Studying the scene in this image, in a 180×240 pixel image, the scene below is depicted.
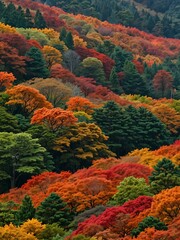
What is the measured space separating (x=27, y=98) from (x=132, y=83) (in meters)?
42.1

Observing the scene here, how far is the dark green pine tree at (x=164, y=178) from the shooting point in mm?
43938

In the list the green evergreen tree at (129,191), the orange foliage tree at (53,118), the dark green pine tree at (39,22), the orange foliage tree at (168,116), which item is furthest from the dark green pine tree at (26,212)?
the dark green pine tree at (39,22)

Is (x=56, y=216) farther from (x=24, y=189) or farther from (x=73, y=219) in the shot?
(x=24, y=189)

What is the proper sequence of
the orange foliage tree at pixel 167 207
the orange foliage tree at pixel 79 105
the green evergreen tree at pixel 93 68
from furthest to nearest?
the green evergreen tree at pixel 93 68 → the orange foliage tree at pixel 79 105 → the orange foliage tree at pixel 167 207

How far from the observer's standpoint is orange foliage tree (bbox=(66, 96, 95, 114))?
238ft

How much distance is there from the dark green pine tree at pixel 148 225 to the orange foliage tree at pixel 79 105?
127 ft

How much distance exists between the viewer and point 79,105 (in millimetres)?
73562

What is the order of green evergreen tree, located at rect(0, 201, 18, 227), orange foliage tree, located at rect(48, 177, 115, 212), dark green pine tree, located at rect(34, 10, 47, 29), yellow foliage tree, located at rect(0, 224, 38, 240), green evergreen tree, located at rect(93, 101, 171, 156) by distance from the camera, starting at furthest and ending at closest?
dark green pine tree, located at rect(34, 10, 47, 29)
green evergreen tree, located at rect(93, 101, 171, 156)
orange foliage tree, located at rect(48, 177, 115, 212)
green evergreen tree, located at rect(0, 201, 18, 227)
yellow foliage tree, located at rect(0, 224, 38, 240)

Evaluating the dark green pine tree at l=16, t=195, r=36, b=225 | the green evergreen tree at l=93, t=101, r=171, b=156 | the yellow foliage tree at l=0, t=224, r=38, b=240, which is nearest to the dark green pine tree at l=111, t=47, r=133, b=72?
the green evergreen tree at l=93, t=101, r=171, b=156

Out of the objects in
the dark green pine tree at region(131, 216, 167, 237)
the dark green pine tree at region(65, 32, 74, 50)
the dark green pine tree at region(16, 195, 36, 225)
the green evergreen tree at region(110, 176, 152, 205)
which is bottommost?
the dark green pine tree at region(65, 32, 74, 50)

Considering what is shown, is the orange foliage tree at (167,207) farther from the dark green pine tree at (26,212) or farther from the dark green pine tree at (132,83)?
the dark green pine tree at (132,83)

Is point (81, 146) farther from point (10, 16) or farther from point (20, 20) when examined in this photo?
point (20, 20)

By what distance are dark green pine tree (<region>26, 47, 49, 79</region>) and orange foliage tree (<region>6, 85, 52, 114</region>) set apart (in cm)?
1877

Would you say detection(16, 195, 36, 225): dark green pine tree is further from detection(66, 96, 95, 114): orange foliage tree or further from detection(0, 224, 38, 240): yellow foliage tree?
detection(66, 96, 95, 114): orange foliage tree
